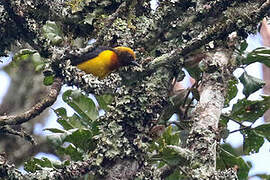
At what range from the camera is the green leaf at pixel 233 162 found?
347cm

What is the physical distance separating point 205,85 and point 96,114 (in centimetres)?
99

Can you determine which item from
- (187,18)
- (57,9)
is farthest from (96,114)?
(187,18)

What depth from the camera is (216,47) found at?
322 cm

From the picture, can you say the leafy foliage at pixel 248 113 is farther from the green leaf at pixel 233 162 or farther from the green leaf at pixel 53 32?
the green leaf at pixel 53 32

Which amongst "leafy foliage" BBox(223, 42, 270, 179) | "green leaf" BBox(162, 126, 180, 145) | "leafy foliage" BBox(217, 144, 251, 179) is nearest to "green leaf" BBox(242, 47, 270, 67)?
"leafy foliage" BBox(223, 42, 270, 179)

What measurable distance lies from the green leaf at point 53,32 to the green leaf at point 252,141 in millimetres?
1496

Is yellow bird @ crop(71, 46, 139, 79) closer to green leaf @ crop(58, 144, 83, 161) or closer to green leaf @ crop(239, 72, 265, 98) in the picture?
green leaf @ crop(58, 144, 83, 161)

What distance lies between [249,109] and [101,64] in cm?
129

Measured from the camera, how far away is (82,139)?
3.24 m

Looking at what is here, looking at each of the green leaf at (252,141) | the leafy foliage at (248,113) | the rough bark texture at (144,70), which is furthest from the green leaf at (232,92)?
the rough bark texture at (144,70)

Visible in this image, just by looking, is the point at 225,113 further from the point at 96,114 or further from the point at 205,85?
the point at 96,114

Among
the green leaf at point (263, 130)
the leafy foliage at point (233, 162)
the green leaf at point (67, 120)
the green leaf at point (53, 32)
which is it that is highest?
the green leaf at point (53, 32)

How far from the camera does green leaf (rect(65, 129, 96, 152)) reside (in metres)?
3.22

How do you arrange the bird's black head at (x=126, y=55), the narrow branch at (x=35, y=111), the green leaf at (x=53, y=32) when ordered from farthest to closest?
the green leaf at (x=53, y=32) → the bird's black head at (x=126, y=55) → the narrow branch at (x=35, y=111)
